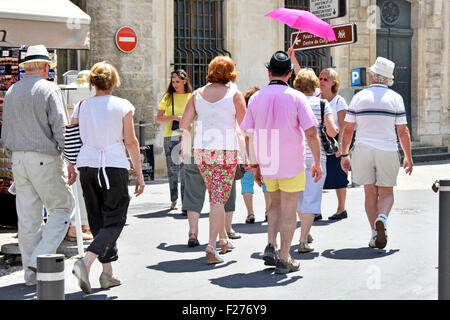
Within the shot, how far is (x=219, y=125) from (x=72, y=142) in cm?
146

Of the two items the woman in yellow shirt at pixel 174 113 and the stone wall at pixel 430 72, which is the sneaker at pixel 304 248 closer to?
the woman in yellow shirt at pixel 174 113

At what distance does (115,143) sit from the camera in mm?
5781

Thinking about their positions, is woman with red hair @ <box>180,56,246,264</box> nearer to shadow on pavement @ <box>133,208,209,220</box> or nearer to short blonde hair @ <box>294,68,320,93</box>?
short blonde hair @ <box>294,68,320,93</box>

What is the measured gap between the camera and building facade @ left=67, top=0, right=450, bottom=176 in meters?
15.2

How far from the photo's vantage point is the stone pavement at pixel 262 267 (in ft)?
18.5

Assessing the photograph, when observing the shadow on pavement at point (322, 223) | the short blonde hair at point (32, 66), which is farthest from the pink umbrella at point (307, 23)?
the short blonde hair at point (32, 66)

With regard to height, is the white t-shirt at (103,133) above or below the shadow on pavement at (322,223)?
above

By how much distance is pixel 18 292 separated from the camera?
5820 millimetres

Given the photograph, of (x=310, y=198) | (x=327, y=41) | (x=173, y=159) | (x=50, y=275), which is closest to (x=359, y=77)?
(x=327, y=41)

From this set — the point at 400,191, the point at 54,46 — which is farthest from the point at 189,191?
the point at 400,191

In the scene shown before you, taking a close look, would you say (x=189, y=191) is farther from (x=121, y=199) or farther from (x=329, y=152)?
(x=121, y=199)

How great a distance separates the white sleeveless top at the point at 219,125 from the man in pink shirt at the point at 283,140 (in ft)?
1.37

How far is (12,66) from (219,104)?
8.57 ft

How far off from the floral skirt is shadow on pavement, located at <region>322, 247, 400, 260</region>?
3.75ft
